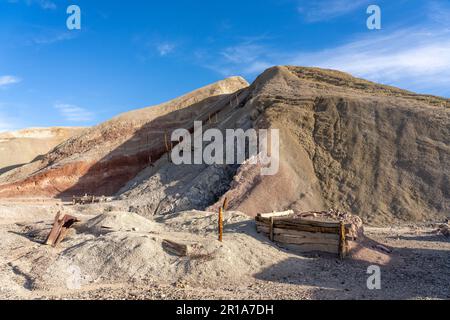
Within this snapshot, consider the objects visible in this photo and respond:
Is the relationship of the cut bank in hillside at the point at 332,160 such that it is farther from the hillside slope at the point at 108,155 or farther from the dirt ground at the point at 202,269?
the dirt ground at the point at 202,269

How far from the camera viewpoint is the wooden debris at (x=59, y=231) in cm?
1234

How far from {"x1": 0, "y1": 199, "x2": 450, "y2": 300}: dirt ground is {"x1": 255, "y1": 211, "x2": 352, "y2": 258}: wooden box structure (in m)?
0.25

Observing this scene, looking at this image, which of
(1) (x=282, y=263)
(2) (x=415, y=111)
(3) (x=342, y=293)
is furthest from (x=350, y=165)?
(3) (x=342, y=293)

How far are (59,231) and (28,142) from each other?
64.0 m

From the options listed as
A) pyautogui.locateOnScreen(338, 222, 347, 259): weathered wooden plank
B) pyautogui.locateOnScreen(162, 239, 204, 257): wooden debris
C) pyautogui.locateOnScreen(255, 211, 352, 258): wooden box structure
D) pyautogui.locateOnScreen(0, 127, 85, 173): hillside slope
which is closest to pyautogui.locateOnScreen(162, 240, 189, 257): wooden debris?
pyautogui.locateOnScreen(162, 239, 204, 257): wooden debris

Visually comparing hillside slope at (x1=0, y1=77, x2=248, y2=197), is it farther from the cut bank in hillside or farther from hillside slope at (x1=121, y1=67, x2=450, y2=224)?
hillside slope at (x1=121, y1=67, x2=450, y2=224)

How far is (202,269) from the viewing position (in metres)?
9.49

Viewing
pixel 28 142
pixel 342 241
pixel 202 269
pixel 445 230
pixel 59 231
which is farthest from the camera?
pixel 28 142

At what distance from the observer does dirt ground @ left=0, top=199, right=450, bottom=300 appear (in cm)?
855

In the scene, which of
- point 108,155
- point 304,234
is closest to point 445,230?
point 304,234

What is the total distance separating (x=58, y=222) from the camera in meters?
12.9

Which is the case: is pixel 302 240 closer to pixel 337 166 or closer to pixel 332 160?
pixel 337 166

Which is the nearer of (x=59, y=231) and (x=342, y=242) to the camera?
(x=342, y=242)

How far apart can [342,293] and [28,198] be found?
30181mm
